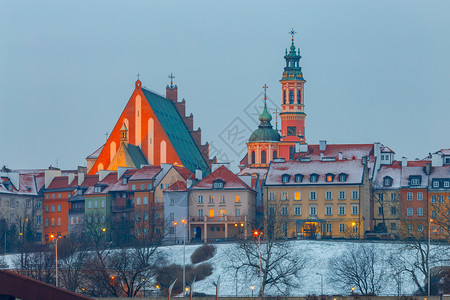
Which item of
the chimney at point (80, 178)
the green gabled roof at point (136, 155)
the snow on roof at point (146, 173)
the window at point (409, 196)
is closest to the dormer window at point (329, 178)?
the window at point (409, 196)

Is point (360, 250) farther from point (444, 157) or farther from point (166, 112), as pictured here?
point (166, 112)

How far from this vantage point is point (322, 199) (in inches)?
5719

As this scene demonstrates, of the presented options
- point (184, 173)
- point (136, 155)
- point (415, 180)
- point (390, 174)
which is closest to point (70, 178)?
point (136, 155)

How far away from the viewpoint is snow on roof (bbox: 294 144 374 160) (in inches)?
6531

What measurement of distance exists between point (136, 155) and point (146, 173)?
1791 centimetres

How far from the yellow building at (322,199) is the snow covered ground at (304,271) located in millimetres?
11166

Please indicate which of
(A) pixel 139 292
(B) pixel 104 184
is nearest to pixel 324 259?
(A) pixel 139 292

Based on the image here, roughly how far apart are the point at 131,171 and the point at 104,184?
182 inches

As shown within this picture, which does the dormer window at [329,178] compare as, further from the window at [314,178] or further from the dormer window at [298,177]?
the dormer window at [298,177]

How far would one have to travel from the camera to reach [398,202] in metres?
146

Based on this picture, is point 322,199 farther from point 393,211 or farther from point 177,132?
point 177,132

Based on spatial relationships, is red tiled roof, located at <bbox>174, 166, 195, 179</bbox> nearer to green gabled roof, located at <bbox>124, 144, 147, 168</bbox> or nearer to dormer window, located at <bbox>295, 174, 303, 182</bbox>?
green gabled roof, located at <bbox>124, 144, 147, 168</bbox>

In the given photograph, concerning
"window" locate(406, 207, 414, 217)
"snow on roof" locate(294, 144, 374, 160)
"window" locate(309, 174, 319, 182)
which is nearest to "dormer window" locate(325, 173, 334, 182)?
"window" locate(309, 174, 319, 182)

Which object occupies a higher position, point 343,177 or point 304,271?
point 343,177
